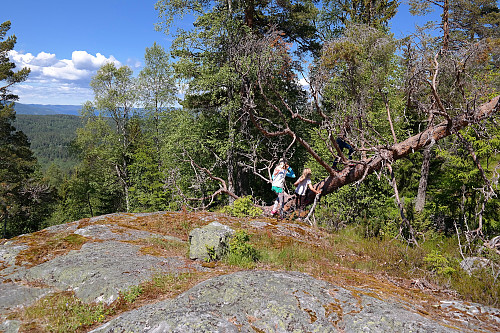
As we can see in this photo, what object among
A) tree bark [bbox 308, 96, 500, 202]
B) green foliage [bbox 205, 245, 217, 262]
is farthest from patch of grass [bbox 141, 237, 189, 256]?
tree bark [bbox 308, 96, 500, 202]

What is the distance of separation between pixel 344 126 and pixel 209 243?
17.2 ft

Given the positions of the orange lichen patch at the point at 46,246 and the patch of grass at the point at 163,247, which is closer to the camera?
the orange lichen patch at the point at 46,246

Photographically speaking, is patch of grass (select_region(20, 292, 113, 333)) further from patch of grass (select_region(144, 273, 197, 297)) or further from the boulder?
the boulder

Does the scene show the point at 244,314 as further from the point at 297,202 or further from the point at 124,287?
the point at 297,202

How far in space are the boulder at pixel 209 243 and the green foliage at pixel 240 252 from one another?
133mm

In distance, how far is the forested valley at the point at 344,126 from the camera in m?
7.30

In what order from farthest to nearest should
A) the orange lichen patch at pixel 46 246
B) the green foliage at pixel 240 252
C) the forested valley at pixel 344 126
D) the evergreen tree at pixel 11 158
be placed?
the evergreen tree at pixel 11 158 → the forested valley at pixel 344 126 → the green foliage at pixel 240 252 → the orange lichen patch at pixel 46 246

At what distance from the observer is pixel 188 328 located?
8.17 ft

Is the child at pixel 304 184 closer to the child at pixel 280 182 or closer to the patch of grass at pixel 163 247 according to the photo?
the child at pixel 280 182

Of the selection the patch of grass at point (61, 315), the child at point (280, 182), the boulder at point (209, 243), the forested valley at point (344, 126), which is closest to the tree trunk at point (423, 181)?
the forested valley at point (344, 126)

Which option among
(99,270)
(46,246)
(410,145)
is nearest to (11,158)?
(46,246)

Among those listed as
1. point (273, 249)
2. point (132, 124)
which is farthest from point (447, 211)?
point (132, 124)

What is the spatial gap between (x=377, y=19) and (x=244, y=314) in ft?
71.7

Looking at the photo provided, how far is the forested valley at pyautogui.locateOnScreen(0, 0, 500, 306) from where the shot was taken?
730 centimetres
